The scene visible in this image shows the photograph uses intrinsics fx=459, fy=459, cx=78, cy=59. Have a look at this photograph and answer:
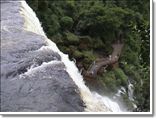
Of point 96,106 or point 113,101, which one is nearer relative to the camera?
point 96,106

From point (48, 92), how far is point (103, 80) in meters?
1.73

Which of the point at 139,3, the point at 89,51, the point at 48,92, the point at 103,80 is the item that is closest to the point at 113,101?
the point at 103,80

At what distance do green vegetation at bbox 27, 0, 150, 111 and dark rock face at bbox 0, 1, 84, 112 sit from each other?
60 centimetres

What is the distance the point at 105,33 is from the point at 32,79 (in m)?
2.52

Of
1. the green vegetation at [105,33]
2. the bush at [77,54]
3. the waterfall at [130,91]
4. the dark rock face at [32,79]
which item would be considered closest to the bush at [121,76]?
the green vegetation at [105,33]

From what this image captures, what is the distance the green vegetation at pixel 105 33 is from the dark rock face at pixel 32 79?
0.60 m

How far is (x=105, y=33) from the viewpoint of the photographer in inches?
214

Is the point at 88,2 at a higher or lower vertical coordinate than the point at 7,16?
lower

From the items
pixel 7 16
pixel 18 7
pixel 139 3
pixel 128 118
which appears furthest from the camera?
pixel 139 3

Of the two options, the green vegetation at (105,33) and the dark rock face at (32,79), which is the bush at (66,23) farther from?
the dark rock face at (32,79)

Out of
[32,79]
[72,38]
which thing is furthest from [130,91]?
[32,79]

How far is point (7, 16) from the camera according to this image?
12.3 ft

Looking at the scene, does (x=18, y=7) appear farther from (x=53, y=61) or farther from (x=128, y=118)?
(x=128, y=118)

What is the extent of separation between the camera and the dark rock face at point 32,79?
291cm
